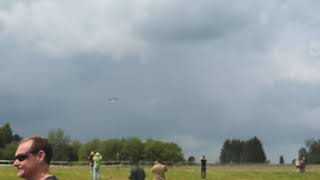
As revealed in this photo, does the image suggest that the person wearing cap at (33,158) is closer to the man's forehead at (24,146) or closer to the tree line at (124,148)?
the man's forehead at (24,146)

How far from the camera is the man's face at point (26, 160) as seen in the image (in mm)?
5699

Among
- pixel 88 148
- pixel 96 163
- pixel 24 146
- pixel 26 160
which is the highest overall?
pixel 88 148

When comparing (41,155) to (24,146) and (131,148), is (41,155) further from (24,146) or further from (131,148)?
(131,148)

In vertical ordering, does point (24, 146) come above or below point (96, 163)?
below

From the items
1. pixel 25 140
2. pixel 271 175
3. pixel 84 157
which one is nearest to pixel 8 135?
pixel 84 157

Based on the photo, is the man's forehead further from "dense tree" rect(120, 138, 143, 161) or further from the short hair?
"dense tree" rect(120, 138, 143, 161)

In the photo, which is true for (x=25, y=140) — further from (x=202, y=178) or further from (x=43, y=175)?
(x=202, y=178)

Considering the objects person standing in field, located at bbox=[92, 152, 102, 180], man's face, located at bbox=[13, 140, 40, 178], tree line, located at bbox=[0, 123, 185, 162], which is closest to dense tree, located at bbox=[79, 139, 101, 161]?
tree line, located at bbox=[0, 123, 185, 162]

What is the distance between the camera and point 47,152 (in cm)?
574

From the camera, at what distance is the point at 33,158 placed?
571cm

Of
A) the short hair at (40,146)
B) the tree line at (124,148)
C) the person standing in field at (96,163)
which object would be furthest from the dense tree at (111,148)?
the short hair at (40,146)

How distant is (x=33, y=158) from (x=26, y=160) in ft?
0.19

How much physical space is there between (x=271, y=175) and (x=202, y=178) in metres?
10.8

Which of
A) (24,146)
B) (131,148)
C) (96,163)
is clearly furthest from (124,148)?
(24,146)
